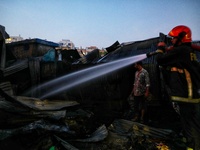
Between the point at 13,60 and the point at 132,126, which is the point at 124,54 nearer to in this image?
the point at 132,126

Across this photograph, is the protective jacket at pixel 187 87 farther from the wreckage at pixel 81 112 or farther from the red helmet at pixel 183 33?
the wreckage at pixel 81 112

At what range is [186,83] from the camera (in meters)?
2.77

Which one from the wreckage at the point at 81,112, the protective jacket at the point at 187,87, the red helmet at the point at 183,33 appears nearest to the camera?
the protective jacket at the point at 187,87

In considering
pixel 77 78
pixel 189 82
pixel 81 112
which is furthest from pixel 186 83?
pixel 77 78

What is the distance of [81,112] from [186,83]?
3.05 metres

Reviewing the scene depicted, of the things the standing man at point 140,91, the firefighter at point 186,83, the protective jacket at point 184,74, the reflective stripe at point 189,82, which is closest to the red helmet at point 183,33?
the firefighter at point 186,83

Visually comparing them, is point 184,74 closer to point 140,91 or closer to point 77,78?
point 140,91

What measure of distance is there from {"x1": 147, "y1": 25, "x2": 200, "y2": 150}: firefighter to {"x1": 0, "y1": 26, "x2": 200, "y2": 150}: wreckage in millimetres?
997

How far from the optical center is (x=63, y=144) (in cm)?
293

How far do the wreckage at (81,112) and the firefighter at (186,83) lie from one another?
100 cm

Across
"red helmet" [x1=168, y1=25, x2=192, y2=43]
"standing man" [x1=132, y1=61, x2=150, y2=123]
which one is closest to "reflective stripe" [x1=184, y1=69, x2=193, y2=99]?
"red helmet" [x1=168, y1=25, x2=192, y2=43]

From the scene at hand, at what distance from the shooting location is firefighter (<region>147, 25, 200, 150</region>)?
2.68 metres

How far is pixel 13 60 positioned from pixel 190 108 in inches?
338

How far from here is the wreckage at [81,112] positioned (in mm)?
3129
